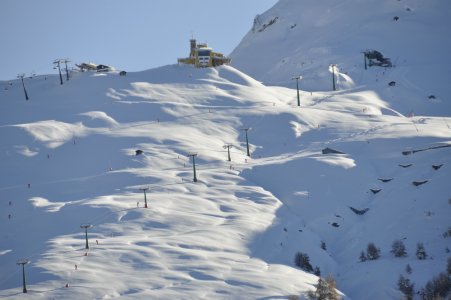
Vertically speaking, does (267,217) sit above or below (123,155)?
below

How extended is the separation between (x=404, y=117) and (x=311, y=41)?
177 feet

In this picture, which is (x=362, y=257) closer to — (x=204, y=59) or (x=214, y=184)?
(x=214, y=184)

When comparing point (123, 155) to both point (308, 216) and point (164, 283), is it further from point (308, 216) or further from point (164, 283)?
point (164, 283)

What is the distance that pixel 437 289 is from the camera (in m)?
43.5

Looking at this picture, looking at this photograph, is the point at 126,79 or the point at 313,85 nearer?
the point at 126,79

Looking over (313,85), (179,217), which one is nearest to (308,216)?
(179,217)

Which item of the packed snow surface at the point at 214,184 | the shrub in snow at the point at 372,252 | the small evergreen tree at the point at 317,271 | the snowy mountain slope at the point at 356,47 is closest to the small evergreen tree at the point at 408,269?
the packed snow surface at the point at 214,184

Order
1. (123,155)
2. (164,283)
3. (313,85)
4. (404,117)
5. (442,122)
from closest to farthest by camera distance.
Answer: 1. (164,283)
2. (123,155)
3. (442,122)
4. (404,117)
5. (313,85)

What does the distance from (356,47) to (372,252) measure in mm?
77692

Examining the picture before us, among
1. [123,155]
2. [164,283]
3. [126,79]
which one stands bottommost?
[164,283]

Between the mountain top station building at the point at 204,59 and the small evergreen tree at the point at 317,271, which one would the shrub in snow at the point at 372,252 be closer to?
the small evergreen tree at the point at 317,271

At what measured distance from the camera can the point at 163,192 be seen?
186 ft

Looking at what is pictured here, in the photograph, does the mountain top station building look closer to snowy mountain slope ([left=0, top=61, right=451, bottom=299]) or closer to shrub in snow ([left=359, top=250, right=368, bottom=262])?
snowy mountain slope ([left=0, top=61, right=451, bottom=299])

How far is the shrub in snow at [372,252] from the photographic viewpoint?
49.4m
